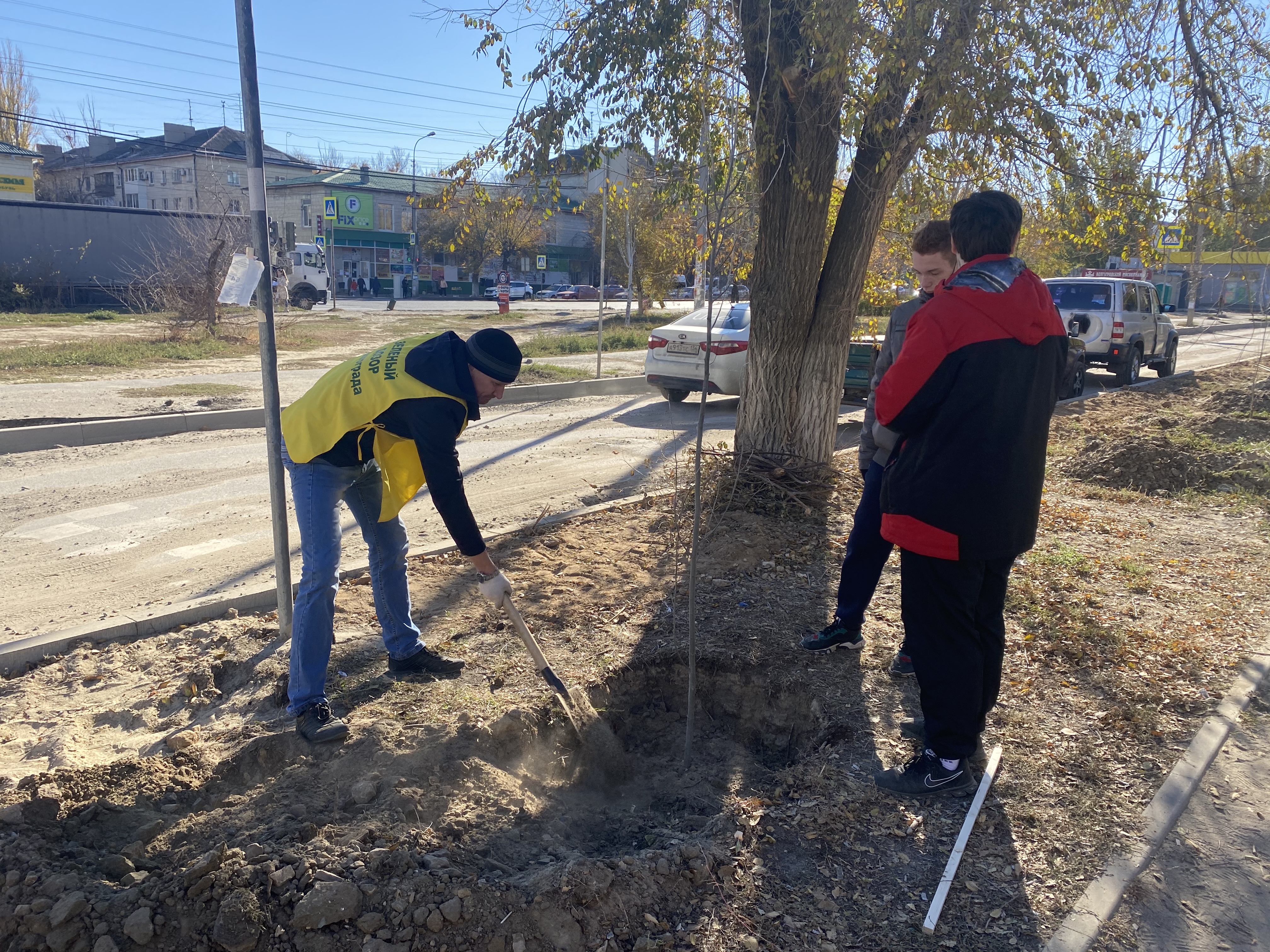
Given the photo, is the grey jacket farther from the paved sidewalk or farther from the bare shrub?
the bare shrub

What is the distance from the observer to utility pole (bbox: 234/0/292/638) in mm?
3604

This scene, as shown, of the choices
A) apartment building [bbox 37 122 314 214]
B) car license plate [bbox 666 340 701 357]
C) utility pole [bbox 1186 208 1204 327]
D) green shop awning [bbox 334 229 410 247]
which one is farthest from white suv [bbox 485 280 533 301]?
car license plate [bbox 666 340 701 357]

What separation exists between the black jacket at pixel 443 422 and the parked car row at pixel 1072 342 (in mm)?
7269

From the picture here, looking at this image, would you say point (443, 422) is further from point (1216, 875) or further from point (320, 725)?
point (1216, 875)

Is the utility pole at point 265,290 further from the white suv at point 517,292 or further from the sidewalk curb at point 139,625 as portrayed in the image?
the white suv at point 517,292

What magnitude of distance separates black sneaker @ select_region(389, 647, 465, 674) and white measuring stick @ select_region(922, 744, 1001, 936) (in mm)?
2145

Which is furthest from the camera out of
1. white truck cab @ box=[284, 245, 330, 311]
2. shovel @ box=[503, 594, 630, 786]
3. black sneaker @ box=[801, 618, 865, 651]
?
white truck cab @ box=[284, 245, 330, 311]

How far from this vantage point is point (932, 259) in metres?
3.63

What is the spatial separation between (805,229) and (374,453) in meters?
3.94

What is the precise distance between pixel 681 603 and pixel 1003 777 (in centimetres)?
199

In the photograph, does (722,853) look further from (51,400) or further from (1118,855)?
(51,400)

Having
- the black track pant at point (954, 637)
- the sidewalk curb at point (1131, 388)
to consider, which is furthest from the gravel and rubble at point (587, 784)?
the sidewalk curb at point (1131, 388)

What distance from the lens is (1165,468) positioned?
8.24 m

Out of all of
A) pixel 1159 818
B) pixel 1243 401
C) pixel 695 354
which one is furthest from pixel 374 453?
pixel 1243 401
